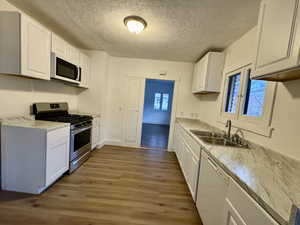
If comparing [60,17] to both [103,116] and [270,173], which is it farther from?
[270,173]

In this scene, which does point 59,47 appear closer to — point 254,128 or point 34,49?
point 34,49

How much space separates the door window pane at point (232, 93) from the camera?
2.44 meters

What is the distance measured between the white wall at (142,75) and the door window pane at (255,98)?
6.49 ft

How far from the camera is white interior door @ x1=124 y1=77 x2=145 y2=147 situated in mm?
4051

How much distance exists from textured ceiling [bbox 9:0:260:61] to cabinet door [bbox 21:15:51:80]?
271 mm

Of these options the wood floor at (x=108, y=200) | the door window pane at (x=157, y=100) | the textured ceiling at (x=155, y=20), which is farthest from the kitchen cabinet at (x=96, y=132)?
the door window pane at (x=157, y=100)

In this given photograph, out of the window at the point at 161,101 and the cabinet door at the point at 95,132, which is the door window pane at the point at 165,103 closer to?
the window at the point at 161,101

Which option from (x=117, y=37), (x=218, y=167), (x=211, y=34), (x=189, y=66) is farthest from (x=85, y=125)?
(x=189, y=66)

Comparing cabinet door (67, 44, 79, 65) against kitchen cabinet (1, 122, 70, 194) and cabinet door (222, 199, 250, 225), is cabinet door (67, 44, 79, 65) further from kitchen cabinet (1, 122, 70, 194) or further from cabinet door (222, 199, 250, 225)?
cabinet door (222, 199, 250, 225)

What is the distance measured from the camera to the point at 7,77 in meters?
1.98

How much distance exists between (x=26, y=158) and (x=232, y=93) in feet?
10.5

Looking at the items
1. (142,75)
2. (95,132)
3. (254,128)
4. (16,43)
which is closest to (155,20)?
(16,43)

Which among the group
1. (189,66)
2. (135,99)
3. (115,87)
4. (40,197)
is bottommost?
(40,197)

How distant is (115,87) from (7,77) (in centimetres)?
232
